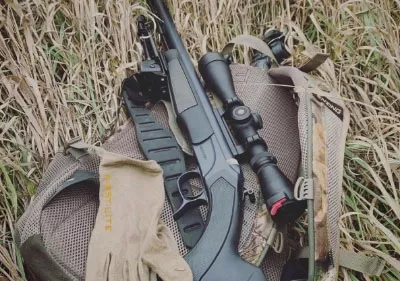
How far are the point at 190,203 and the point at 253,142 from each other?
0.99 ft

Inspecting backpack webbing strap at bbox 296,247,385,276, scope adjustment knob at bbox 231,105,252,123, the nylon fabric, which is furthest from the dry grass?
scope adjustment knob at bbox 231,105,252,123

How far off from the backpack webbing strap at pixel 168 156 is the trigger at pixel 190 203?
3cm

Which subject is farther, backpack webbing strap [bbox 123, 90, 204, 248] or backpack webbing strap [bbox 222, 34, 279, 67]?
backpack webbing strap [bbox 222, 34, 279, 67]

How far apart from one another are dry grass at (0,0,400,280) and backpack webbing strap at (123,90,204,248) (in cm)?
13

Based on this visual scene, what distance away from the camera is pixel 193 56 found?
2.47 m

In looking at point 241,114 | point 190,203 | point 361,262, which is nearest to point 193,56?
point 241,114

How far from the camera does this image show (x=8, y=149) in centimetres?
207

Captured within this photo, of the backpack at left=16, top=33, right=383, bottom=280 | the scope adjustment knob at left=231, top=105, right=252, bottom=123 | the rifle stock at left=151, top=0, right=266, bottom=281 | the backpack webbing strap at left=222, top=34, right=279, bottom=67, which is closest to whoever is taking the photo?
the rifle stock at left=151, top=0, right=266, bottom=281

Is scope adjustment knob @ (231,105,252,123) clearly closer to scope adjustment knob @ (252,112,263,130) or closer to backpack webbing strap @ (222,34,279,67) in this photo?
scope adjustment knob @ (252,112,263,130)

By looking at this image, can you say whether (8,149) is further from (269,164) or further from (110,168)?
(269,164)

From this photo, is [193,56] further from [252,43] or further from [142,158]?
[142,158]

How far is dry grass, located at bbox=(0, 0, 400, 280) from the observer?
6.50 ft

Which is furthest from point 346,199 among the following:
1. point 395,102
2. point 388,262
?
point 395,102

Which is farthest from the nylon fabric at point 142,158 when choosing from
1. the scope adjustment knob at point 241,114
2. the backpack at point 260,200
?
the scope adjustment knob at point 241,114
